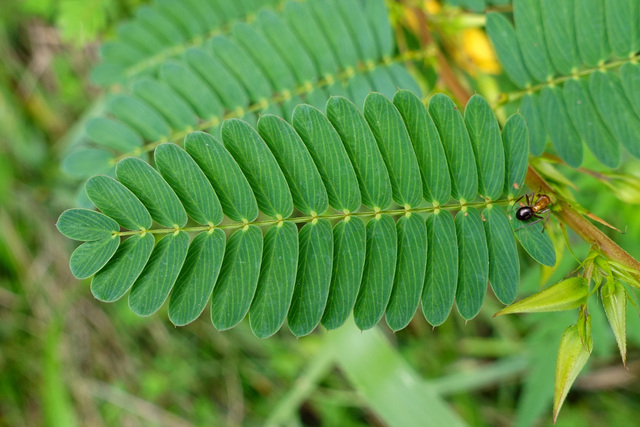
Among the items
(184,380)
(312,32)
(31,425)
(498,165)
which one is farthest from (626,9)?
(31,425)

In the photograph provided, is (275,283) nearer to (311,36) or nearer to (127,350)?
(311,36)

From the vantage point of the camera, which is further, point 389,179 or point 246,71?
point 246,71

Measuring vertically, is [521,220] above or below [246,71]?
below

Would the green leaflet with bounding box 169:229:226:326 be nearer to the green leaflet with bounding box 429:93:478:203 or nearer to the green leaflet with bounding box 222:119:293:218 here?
the green leaflet with bounding box 222:119:293:218

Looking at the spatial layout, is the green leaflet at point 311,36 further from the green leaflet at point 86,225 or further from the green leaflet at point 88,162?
the green leaflet at point 86,225


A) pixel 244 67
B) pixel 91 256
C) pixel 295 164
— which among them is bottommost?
pixel 91 256

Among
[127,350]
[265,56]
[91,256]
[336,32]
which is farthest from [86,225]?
[127,350]

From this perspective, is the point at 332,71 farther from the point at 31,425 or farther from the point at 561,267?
the point at 31,425
